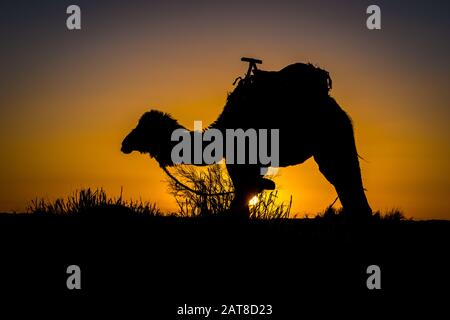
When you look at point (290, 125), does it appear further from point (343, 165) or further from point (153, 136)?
point (153, 136)

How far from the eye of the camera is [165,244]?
28.3 ft

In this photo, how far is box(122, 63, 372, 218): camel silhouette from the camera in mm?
10969

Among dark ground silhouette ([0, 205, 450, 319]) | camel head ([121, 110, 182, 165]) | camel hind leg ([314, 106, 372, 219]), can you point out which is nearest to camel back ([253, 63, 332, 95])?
camel hind leg ([314, 106, 372, 219])

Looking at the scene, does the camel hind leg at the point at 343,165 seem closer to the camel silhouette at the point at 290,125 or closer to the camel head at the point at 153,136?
the camel silhouette at the point at 290,125

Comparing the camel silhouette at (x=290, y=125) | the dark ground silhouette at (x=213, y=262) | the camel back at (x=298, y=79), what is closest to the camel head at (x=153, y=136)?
the camel silhouette at (x=290, y=125)

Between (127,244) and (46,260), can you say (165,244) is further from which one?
(46,260)

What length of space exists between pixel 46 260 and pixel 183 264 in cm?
165

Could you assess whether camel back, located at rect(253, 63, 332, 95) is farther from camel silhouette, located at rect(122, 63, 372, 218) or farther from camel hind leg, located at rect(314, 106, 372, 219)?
camel hind leg, located at rect(314, 106, 372, 219)

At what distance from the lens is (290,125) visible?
1101 cm

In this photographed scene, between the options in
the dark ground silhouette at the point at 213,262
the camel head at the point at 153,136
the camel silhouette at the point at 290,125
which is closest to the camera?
the dark ground silhouette at the point at 213,262

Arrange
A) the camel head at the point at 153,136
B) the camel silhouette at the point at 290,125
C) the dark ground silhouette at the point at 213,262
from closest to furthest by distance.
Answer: the dark ground silhouette at the point at 213,262, the camel silhouette at the point at 290,125, the camel head at the point at 153,136

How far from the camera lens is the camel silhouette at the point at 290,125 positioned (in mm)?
10969

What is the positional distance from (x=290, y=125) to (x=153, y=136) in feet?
7.36

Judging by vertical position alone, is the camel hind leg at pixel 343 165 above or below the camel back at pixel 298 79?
below
